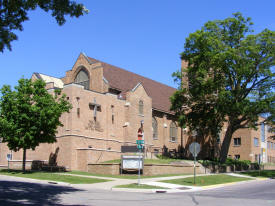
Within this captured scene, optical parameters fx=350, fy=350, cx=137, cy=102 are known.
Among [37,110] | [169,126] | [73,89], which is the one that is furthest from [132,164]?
[169,126]

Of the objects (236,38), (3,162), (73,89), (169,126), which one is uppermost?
(236,38)

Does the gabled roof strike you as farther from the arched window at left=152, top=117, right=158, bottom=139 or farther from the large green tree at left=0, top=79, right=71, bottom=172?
the large green tree at left=0, top=79, right=71, bottom=172

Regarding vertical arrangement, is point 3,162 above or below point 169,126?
below

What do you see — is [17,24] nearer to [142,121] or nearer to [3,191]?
[3,191]

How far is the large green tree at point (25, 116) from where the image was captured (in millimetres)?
29688

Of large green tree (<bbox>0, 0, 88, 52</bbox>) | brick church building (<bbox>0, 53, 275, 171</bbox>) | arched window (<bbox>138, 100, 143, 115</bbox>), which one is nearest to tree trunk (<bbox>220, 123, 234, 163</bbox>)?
brick church building (<bbox>0, 53, 275, 171</bbox>)

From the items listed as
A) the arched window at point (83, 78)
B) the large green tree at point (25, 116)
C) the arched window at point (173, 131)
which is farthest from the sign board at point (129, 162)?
the arched window at point (173, 131)

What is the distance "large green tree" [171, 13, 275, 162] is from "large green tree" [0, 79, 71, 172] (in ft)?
49.1

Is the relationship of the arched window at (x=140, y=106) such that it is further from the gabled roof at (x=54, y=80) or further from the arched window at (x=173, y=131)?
the gabled roof at (x=54, y=80)

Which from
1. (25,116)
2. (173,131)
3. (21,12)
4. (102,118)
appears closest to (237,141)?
(173,131)

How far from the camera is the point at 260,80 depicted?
A: 36.0 meters

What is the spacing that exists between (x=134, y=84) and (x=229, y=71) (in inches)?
718

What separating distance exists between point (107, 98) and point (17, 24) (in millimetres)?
30354

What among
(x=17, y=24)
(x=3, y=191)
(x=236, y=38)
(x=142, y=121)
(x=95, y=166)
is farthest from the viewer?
(x=142, y=121)
